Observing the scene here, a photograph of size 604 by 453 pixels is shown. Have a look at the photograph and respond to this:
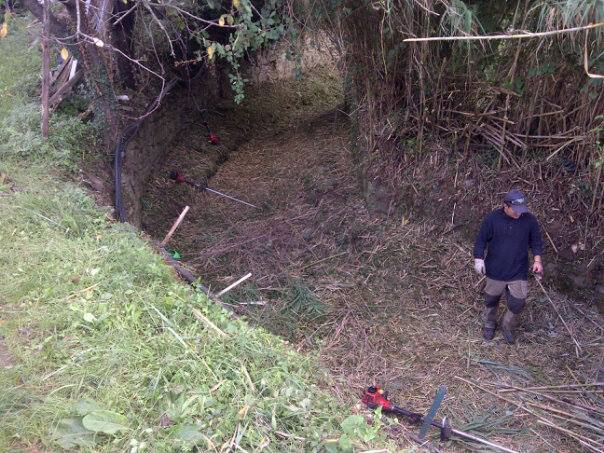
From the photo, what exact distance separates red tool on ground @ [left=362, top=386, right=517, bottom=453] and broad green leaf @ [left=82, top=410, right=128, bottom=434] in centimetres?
178

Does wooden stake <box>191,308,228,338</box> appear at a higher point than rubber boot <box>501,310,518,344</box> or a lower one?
higher

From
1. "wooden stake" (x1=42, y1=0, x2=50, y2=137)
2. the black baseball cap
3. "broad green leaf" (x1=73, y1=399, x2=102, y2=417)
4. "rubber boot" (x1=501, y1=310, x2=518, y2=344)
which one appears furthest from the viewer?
"wooden stake" (x1=42, y1=0, x2=50, y2=137)

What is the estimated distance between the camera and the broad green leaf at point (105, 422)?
224cm

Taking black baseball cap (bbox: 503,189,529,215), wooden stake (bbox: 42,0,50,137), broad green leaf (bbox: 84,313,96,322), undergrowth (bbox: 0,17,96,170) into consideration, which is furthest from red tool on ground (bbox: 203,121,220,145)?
broad green leaf (bbox: 84,313,96,322)

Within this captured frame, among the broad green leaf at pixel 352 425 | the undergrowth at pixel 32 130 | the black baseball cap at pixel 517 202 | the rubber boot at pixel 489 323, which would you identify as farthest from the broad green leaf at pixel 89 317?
the rubber boot at pixel 489 323

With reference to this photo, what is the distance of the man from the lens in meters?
4.07

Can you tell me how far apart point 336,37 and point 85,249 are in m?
3.47

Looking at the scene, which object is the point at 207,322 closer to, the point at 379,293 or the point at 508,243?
the point at 379,293

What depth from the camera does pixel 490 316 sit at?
4.55 m

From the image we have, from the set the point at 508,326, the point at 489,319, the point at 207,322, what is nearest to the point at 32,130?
the point at 207,322

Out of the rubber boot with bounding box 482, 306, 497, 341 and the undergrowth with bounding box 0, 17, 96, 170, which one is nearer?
the rubber boot with bounding box 482, 306, 497, 341

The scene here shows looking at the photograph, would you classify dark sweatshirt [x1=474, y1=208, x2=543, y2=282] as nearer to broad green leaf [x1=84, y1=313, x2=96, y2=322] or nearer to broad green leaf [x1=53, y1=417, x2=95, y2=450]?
broad green leaf [x1=84, y1=313, x2=96, y2=322]

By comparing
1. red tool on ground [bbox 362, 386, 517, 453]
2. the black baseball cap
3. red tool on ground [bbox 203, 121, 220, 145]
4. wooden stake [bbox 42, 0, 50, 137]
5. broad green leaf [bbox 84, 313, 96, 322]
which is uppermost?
wooden stake [bbox 42, 0, 50, 137]

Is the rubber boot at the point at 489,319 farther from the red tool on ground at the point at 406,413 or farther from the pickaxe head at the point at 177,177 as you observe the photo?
the pickaxe head at the point at 177,177
